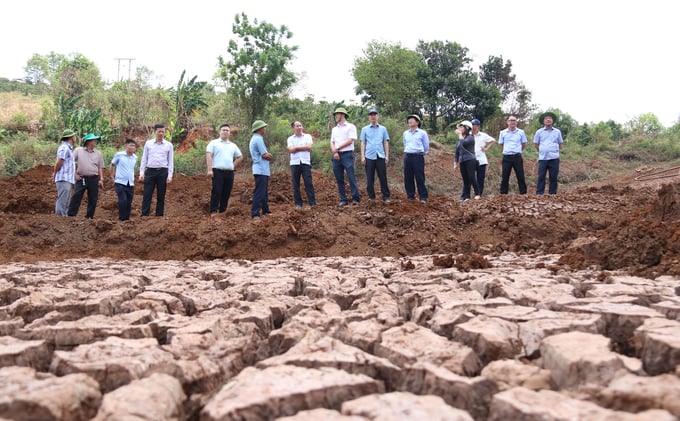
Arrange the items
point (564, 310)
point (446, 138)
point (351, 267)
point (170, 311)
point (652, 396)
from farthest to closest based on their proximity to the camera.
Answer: point (446, 138) → point (351, 267) → point (170, 311) → point (564, 310) → point (652, 396)

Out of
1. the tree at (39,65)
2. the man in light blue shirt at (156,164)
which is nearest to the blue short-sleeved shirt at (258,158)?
the man in light blue shirt at (156,164)

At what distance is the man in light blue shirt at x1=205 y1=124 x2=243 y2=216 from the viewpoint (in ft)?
26.4

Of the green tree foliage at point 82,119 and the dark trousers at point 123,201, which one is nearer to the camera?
the dark trousers at point 123,201

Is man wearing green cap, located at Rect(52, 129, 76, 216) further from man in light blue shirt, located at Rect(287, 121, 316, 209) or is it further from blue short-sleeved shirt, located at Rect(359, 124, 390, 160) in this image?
blue short-sleeved shirt, located at Rect(359, 124, 390, 160)

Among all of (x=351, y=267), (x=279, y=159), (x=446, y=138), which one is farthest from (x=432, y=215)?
(x=446, y=138)

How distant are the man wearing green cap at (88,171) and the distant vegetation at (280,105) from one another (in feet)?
28.7

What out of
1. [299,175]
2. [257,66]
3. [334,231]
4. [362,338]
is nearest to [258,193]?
[299,175]

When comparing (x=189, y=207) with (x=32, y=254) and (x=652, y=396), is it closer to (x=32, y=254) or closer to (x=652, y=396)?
(x=32, y=254)

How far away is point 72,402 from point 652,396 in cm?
161

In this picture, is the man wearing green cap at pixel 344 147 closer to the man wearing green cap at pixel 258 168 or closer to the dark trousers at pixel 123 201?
the man wearing green cap at pixel 258 168

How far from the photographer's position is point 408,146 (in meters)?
8.39

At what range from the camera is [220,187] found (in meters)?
8.29

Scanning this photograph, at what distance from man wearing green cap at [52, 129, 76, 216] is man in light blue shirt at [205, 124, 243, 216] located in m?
1.97

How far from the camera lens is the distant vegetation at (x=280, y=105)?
744 inches
